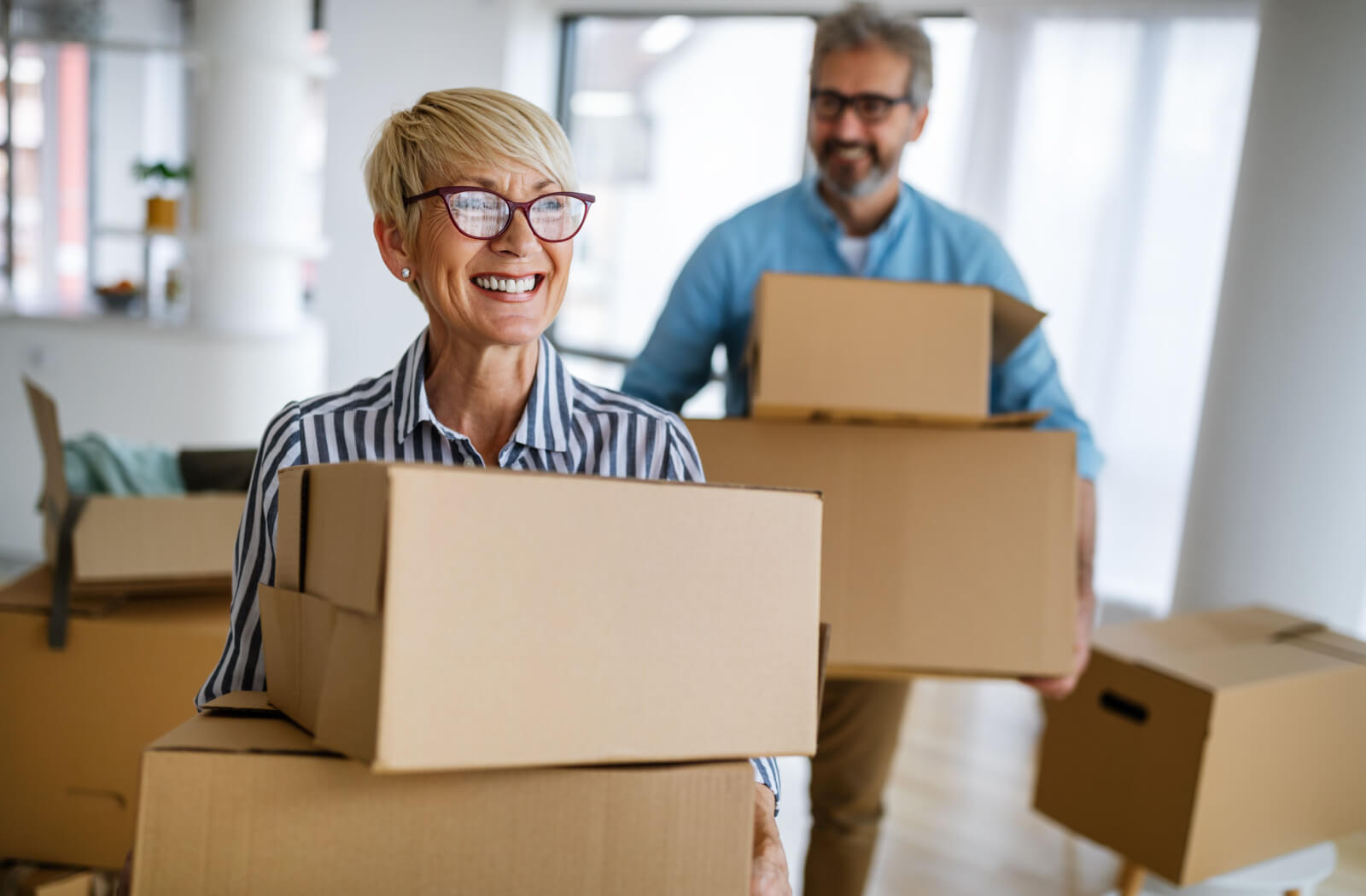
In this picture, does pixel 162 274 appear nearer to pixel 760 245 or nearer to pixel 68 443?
pixel 68 443

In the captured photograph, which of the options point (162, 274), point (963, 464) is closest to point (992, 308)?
point (963, 464)

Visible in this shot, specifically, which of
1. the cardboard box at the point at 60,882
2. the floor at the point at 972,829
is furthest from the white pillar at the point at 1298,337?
the cardboard box at the point at 60,882

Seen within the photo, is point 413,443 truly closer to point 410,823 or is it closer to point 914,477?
point 410,823

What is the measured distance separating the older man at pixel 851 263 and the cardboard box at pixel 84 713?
0.86m

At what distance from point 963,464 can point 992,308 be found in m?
0.21

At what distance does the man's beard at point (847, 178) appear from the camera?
160 centimetres

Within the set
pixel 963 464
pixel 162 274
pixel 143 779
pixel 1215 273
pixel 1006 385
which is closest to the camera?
pixel 143 779

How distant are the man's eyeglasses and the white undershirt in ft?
0.59

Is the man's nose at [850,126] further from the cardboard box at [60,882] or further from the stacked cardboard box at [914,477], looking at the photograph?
the cardboard box at [60,882]

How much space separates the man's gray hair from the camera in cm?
158

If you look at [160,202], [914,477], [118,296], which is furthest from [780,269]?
[118,296]

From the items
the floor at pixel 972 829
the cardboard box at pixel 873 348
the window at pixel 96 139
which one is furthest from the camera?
the window at pixel 96 139

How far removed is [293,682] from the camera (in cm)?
75

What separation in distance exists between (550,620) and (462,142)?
50cm
